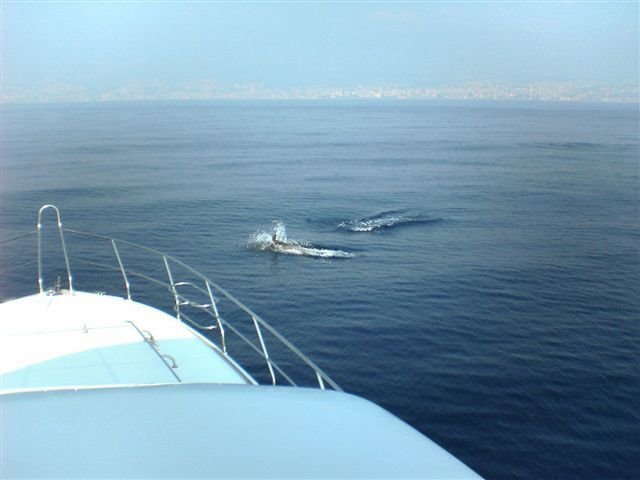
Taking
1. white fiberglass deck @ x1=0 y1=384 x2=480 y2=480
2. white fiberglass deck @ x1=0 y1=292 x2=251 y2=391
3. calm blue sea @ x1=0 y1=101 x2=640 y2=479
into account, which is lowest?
calm blue sea @ x1=0 y1=101 x2=640 y2=479

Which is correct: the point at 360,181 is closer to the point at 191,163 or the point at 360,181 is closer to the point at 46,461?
the point at 191,163

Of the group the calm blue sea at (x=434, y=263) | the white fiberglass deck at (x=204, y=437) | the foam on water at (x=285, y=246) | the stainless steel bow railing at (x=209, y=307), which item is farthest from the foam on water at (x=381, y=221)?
the white fiberglass deck at (x=204, y=437)

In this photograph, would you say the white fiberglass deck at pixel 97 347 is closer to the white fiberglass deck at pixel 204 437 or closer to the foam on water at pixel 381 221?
the white fiberglass deck at pixel 204 437

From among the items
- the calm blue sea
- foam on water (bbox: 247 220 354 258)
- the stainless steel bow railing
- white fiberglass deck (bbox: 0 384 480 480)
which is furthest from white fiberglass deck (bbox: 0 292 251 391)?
foam on water (bbox: 247 220 354 258)

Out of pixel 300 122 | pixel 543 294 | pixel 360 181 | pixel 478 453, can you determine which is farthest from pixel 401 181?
pixel 300 122

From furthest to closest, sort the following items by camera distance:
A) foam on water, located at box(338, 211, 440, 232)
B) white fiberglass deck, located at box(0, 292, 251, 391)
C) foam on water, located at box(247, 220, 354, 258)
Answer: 1. foam on water, located at box(338, 211, 440, 232)
2. foam on water, located at box(247, 220, 354, 258)
3. white fiberglass deck, located at box(0, 292, 251, 391)

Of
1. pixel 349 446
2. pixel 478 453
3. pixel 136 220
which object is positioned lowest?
pixel 478 453

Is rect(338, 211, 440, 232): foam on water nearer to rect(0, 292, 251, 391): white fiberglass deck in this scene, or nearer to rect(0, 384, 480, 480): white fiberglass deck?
rect(0, 292, 251, 391): white fiberglass deck
